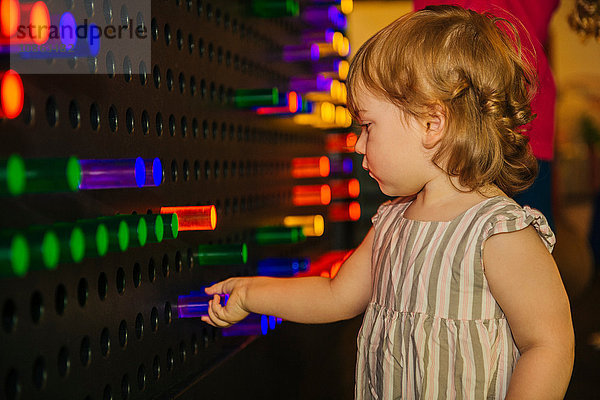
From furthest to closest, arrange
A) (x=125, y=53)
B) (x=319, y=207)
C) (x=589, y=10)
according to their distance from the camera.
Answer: (x=319, y=207) < (x=589, y=10) < (x=125, y=53)

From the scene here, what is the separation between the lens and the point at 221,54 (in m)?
0.74

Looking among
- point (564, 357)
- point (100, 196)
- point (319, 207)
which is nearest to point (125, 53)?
point (100, 196)

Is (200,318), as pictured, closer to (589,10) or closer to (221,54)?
(221,54)

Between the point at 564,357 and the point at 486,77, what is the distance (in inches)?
11.0

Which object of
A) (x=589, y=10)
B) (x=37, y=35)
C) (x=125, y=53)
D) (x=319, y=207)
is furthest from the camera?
(x=319, y=207)

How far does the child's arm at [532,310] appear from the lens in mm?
598

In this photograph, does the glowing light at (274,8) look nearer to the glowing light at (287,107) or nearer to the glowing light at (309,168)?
the glowing light at (287,107)

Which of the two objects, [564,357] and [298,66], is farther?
[298,66]

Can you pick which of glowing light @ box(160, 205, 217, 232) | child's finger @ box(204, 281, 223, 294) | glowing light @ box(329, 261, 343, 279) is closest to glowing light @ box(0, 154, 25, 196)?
glowing light @ box(160, 205, 217, 232)

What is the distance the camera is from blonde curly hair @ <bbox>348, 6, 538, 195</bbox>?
0.67m

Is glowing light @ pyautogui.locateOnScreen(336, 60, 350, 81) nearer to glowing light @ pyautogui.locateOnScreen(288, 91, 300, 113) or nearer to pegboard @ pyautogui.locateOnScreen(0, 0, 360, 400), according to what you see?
pegboard @ pyautogui.locateOnScreen(0, 0, 360, 400)

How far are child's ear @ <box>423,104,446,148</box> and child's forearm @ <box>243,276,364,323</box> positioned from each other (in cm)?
21

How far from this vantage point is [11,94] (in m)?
0.37

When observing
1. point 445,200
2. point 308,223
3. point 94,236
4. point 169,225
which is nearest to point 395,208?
point 445,200
